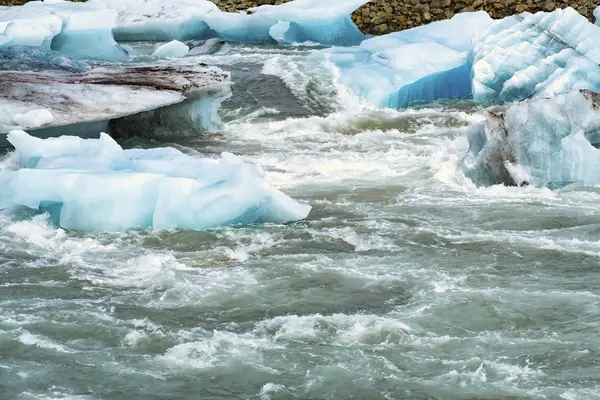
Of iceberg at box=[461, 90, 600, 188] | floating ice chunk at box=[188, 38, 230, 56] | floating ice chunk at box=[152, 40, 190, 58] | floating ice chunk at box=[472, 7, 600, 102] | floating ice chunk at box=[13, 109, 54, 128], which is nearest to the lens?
iceberg at box=[461, 90, 600, 188]

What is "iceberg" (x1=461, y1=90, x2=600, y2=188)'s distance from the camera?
9.01m

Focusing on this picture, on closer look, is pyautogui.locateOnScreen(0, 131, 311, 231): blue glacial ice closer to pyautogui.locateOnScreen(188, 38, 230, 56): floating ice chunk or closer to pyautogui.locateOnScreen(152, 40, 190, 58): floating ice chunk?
pyautogui.locateOnScreen(152, 40, 190, 58): floating ice chunk

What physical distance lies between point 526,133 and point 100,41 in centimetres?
937

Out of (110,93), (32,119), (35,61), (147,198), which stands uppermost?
(35,61)

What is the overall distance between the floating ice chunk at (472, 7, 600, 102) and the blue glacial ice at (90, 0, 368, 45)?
410 centimetres

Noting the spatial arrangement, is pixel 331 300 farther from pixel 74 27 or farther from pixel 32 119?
pixel 74 27

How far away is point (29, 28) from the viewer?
15172 millimetres

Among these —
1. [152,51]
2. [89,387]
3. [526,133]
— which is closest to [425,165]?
[526,133]

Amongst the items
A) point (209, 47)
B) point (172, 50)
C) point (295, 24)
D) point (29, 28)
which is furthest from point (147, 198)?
point (295, 24)

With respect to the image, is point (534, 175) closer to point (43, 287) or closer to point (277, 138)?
point (277, 138)

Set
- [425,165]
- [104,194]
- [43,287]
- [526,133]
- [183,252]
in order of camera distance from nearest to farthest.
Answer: [43,287] → [183,252] → [104,194] → [526,133] → [425,165]

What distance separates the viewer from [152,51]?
1823 centimetres

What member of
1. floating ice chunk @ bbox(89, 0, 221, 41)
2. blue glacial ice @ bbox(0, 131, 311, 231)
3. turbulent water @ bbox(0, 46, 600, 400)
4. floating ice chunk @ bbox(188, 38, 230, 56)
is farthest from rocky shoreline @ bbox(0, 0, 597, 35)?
blue glacial ice @ bbox(0, 131, 311, 231)

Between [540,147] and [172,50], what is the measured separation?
956 cm
